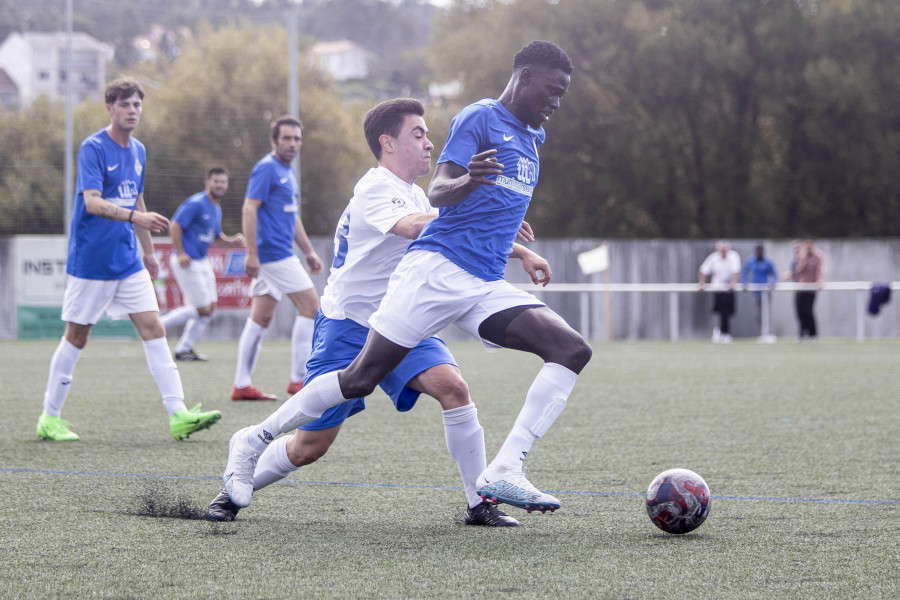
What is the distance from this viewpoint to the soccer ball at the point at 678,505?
391cm

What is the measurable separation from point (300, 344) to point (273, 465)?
480cm

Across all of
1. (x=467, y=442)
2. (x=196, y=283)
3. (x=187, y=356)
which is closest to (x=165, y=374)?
(x=467, y=442)

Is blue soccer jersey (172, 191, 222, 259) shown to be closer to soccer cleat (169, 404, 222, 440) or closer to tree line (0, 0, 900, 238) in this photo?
soccer cleat (169, 404, 222, 440)

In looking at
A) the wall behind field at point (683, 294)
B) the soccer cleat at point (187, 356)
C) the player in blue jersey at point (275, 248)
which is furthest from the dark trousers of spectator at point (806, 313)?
the player in blue jersey at point (275, 248)

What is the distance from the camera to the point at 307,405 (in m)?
4.12

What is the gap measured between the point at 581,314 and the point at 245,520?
797 inches

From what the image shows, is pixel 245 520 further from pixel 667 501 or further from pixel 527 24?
pixel 527 24

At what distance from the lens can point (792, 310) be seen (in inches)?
971

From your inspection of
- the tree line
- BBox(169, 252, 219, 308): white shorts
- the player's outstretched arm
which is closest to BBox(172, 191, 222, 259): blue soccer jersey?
BBox(169, 252, 219, 308): white shorts

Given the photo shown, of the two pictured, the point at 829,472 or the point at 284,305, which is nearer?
the point at 829,472

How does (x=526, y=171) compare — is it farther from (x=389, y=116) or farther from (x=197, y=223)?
(x=197, y=223)

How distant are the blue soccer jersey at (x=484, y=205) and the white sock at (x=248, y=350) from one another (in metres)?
4.83

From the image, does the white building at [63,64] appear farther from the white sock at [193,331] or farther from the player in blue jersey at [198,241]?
the player in blue jersey at [198,241]

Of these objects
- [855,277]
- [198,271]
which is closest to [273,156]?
[198,271]
